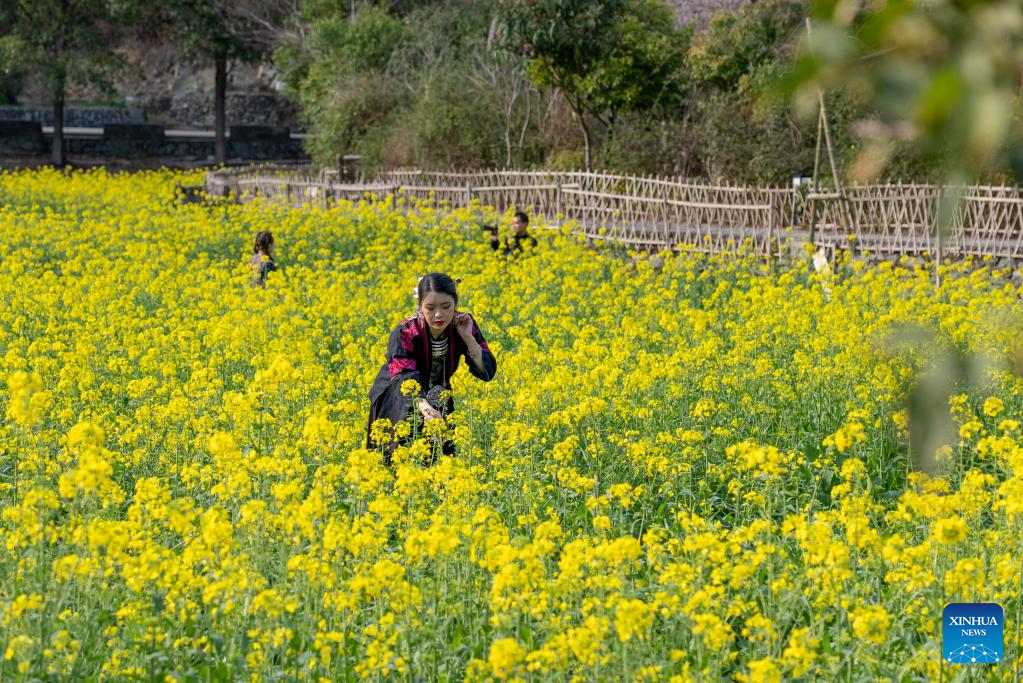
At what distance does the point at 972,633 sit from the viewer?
381 centimetres

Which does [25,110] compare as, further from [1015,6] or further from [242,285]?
[1015,6]

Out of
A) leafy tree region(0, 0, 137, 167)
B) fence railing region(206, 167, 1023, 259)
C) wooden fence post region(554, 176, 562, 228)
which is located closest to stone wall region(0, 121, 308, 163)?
leafy tree region(0, 0, 137, 167)

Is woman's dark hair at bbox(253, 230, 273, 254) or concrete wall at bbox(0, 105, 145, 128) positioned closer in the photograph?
woman's dark hair at bbox(253, 230, 273, 254)

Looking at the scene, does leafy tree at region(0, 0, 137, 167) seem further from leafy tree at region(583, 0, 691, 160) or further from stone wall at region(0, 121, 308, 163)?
leafy tree at region(583, 0, 691, 160)

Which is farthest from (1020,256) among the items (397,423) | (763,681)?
(763,681)

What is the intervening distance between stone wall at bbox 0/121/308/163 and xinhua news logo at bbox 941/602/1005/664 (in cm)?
3657

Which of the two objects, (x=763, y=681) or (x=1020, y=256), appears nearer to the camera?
(x=763, y=681)

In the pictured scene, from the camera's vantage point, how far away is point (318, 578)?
388 centimetres

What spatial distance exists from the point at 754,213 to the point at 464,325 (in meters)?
10.1

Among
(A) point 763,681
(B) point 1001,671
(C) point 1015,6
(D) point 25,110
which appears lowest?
(B) point 1001,671

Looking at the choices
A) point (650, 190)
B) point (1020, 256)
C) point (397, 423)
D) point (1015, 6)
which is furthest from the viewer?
point (650, 190)

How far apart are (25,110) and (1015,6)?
47.5 metres

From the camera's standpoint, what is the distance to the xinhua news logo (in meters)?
3.79

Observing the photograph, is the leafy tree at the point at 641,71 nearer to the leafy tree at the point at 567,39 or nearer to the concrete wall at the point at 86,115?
the leafy tree at the point at 567,39
